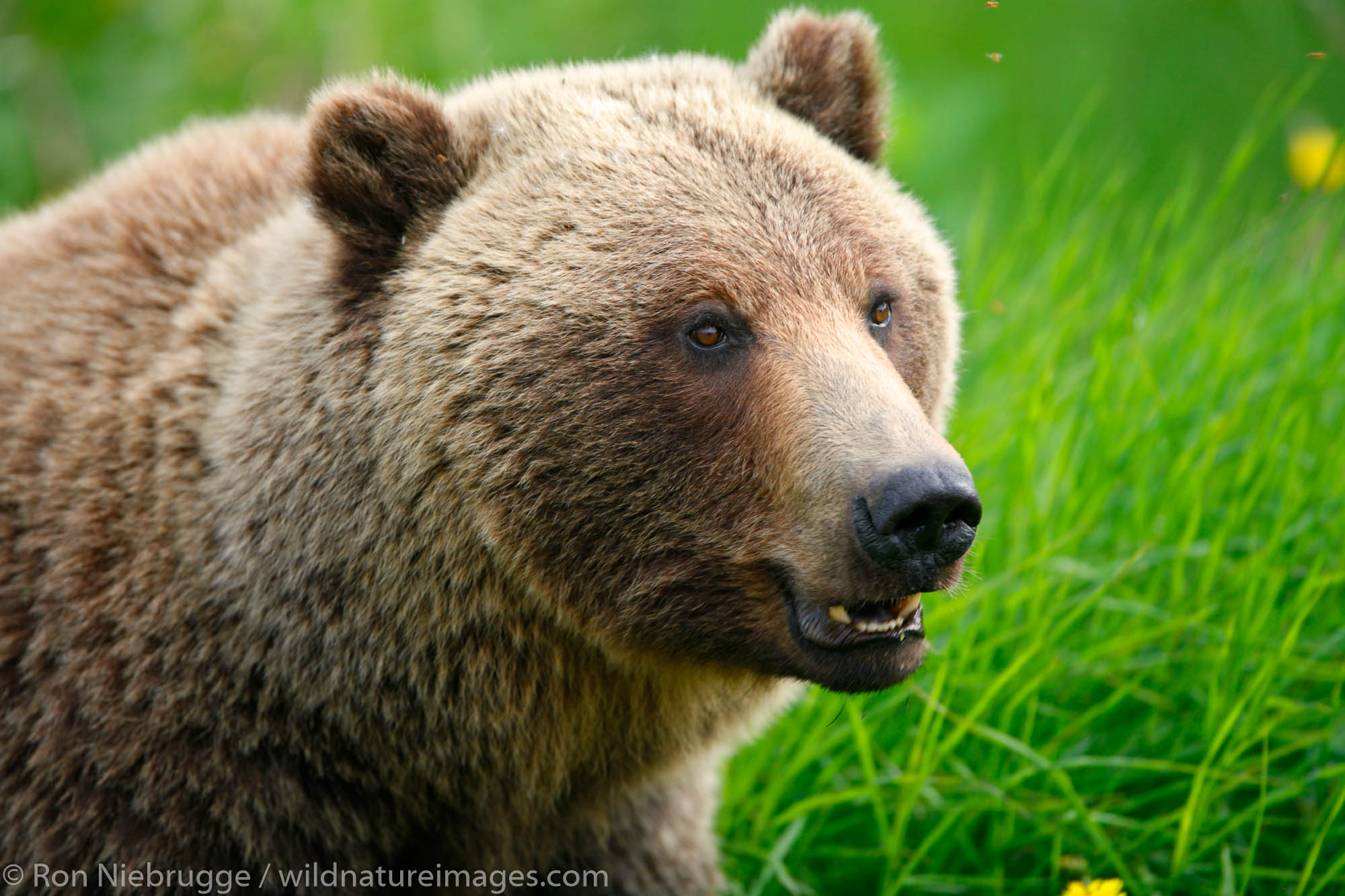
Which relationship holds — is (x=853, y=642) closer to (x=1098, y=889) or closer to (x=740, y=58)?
(x=1098, y=889)

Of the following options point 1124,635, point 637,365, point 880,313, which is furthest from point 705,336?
point 1124,635

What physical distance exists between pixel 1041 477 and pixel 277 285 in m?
2.81

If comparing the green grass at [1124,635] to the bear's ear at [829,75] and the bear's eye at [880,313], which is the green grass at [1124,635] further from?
the bear's ear at [829,75]

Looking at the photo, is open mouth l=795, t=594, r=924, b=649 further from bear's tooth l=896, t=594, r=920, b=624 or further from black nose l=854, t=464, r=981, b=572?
black nose l=854, t=464, r=981, b=572

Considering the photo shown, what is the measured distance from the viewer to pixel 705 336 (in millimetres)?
3074

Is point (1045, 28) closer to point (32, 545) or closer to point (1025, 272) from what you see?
point (1025, 272)

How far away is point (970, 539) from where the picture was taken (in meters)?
2.78

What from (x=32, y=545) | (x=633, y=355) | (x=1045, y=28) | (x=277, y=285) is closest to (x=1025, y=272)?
(x=633, y=355)

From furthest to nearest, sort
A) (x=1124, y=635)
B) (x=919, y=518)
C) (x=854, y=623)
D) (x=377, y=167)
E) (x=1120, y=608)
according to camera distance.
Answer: (x=1124, y=635) → (x=1120, y=608) → (x=377, y=167) → (x=854, y=623) → (x=919, y=518)

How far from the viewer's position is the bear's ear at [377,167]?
3.20 m

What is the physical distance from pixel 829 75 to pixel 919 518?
1607 millimetres

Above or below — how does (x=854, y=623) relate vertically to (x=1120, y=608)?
above

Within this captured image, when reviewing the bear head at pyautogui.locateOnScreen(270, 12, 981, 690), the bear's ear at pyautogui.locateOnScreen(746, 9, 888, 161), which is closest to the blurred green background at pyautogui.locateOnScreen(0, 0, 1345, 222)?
the bear's ear at pyautogui.locateOnScreen(746, 9, 888, 161)

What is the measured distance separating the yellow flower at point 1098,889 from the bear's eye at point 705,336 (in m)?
1.72
